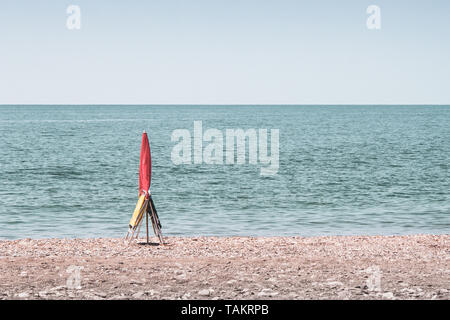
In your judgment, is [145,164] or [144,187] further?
[144,187]

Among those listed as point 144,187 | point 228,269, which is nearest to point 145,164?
point 144,187

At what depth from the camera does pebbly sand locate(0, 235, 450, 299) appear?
9719 mm

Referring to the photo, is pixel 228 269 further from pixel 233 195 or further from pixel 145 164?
pixel 233 195

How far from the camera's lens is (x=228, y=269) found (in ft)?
38.1

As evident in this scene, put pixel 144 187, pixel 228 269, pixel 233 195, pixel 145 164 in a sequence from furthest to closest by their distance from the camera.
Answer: pixel 233 195
pixel 144 187
pixel 145 164
pixel 228 269

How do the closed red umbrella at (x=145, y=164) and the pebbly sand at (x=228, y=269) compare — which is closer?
the pebbly sand at (x=228, y=269)

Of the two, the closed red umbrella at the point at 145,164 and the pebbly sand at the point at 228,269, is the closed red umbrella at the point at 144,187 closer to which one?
the closed red umbrella at the point at 145,164

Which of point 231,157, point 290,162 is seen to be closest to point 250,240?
point 290,162

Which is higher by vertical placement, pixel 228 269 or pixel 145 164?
pixel 145 164

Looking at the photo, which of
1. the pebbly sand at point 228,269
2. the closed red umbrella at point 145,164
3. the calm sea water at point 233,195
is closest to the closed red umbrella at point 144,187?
the closed red umbrella at point 145,164

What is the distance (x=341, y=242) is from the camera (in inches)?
599

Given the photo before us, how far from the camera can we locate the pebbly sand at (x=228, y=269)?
9719mm

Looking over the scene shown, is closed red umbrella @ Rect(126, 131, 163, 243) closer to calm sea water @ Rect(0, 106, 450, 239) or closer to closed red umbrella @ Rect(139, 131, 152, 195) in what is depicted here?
closed red umbrella @ Rect(139, 131, 152, 195)

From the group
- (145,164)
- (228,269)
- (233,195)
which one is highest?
(145,164)
